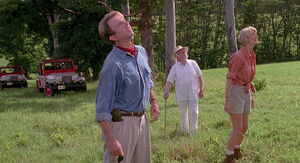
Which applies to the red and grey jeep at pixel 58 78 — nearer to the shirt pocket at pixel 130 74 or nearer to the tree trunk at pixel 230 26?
the tree trunk at pixel 230 26

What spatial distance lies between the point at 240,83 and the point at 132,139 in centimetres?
236

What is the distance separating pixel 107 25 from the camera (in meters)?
3.28

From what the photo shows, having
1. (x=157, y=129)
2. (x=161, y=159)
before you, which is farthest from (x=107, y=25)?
(x=157, y=129)

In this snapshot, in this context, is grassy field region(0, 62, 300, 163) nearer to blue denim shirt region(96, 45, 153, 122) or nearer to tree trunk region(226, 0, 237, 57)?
blue denim shirt region(96, 45, 153, 122)

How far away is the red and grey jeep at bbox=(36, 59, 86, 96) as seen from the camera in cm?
1718

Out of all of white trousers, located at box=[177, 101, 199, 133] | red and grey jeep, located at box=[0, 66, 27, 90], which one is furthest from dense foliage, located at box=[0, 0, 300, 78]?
white trousers, located at box=[177, 101, 199, 133]

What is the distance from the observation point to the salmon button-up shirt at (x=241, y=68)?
16.6 ft

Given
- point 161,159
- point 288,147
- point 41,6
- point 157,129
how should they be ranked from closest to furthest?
point 161,159, point 288,147, point 157,129, point 41,6

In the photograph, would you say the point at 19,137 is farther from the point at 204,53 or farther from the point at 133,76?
the point at 204,53

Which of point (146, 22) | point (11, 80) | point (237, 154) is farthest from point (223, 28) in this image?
point (237, 154)

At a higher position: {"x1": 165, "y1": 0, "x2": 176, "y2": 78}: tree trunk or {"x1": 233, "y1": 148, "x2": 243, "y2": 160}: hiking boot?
{"x1": 165, "y1": 0, "x2": 176, "y2": 78}: tree trunk

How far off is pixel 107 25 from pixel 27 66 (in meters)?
51.8

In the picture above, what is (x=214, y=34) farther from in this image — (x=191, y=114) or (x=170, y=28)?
(x=191, y=114)

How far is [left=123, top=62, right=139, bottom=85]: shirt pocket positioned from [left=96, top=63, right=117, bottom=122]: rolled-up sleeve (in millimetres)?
118
